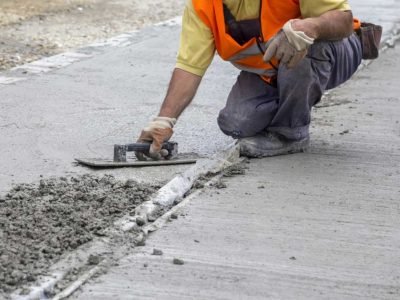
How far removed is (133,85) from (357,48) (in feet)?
8.18

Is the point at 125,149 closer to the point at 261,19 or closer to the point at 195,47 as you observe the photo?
the point at 195,47

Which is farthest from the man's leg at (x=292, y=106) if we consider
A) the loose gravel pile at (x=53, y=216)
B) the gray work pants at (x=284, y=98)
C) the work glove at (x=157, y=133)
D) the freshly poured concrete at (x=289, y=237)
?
the loose gravel pile at (x=53, y=216)

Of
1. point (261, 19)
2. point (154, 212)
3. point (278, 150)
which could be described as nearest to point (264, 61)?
point (261, 19)

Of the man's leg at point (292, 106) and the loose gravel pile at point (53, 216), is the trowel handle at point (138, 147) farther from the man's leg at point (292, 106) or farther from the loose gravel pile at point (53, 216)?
the man's leg at point (292, 106)

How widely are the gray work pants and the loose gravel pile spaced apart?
0.92 m

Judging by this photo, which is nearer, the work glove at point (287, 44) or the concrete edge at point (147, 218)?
the concrete edge at point (147, 218)

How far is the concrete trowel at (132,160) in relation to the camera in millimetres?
5522

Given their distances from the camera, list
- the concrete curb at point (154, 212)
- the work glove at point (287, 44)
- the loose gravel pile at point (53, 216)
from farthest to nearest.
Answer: the work glove at point (287, 44), the loose gravel pile at point (53, 216), the concrete curb at point (154, 212)

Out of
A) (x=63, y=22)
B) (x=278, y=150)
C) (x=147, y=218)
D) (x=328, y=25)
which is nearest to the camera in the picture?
(x=147, y=218)

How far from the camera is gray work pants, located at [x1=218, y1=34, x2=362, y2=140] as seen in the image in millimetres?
5730

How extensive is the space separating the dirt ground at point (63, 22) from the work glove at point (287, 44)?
378cm

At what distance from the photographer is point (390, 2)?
14.2 m

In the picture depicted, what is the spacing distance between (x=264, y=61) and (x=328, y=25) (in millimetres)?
390

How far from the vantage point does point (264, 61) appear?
215 inches
